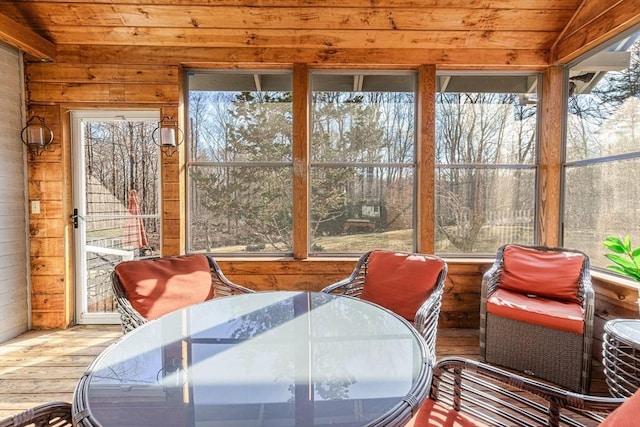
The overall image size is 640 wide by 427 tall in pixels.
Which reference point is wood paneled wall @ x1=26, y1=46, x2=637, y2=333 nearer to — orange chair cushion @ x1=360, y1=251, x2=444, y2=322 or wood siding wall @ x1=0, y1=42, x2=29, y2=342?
wood siding wall @ x1=0, y1=42, x2=29, y2=342

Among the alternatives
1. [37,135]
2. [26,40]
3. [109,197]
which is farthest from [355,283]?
[26,40]

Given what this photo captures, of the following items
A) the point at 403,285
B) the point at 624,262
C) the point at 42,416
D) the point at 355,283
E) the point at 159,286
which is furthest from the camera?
the point at 355,283

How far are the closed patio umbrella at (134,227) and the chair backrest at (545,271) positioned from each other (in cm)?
342

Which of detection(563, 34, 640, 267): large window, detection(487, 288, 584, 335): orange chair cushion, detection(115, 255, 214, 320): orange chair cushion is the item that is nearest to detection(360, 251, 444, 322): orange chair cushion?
detection(487, 288, 584, 335): orange chair cushion

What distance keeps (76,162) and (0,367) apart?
183 centimetres

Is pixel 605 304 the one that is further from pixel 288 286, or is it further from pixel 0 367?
pixel 0 367

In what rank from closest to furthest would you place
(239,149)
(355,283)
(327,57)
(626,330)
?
1. (626,330)
2. (355,283)
3. (327,57)
4. (239,149)

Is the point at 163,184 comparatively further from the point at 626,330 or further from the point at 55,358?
the point at 626,330

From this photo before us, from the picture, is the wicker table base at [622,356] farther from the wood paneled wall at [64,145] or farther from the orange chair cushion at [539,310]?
the wood paneled wall at [64,145]

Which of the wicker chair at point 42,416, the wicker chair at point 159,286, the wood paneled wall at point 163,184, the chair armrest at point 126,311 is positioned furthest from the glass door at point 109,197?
the wicker chair at point 42,416

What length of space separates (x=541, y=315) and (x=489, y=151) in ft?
5.45

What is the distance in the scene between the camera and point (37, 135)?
9.76 ft

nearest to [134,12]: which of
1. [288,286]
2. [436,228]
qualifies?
[288,286]

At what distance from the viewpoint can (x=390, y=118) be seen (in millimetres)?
3254
